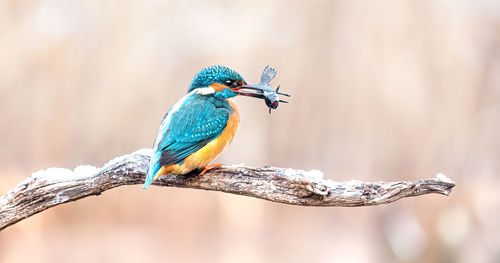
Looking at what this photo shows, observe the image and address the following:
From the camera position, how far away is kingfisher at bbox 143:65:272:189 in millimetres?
2081

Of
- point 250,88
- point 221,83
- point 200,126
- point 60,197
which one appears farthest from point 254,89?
point 60,197

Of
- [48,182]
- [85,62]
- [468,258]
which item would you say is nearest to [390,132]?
[468,258]

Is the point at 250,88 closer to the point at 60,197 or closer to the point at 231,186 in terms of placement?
the point at 231,186

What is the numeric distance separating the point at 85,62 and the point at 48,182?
2951 mm

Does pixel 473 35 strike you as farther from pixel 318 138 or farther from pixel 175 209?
pixel 175 209

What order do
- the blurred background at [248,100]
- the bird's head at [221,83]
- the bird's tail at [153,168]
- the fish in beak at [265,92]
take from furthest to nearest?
the blurred background at [248,100], the bird's head at [221,83], the fish in beak at [265,92], the bird's tail at [153,168]

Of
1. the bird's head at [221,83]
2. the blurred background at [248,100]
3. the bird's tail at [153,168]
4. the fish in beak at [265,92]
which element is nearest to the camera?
the bird's tail at [153,168]

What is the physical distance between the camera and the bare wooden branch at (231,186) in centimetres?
202

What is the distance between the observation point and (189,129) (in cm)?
217

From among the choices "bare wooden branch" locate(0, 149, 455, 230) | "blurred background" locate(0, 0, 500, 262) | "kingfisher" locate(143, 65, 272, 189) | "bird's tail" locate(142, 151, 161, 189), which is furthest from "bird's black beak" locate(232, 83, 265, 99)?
"blurred background" locate(0, 0, 500, 262)

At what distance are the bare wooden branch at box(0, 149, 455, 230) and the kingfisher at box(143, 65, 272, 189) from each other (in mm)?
101

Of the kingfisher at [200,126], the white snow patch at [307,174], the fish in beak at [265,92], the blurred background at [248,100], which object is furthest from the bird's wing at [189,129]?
the blurred background at [248,100]

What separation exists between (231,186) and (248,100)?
2.57 m

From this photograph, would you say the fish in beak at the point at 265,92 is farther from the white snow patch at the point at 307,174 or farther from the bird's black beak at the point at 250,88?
the white snow patch at the point at 307,174
